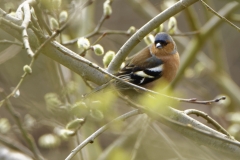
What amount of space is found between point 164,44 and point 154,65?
296 millimetres

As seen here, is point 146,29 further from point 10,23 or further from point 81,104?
point 10,23

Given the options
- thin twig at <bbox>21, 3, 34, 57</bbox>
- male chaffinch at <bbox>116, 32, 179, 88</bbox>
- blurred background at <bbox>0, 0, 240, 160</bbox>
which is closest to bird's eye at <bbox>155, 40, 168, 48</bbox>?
male chaffinch at <bbox>116, 32, 179, 88</bbox>

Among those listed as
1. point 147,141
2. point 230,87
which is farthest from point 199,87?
point 147,141

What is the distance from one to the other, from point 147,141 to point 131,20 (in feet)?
20.7

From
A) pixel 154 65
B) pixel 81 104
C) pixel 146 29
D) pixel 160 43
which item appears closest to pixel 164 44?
pixel 160 43

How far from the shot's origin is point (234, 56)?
29.3ft

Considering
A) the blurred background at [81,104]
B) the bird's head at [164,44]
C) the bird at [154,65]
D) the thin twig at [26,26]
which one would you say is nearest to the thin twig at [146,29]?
the blurred background at [81,104]

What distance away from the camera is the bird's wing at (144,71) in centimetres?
388

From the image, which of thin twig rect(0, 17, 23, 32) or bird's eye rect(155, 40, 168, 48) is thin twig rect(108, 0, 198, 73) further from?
bird's eye rect(155, 40, 168, 48)

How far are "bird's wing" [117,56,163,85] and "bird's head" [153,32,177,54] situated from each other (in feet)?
0.52

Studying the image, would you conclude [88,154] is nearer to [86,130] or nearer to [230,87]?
[86,130]

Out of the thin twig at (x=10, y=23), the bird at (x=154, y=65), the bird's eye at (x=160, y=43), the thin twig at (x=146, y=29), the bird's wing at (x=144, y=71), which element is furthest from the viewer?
the bird's eye at (x=160, y=43)

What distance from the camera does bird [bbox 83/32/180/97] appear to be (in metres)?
3.98

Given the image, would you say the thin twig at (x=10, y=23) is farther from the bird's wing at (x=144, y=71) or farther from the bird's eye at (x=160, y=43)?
the bird's eye at (x=160, y=43)
